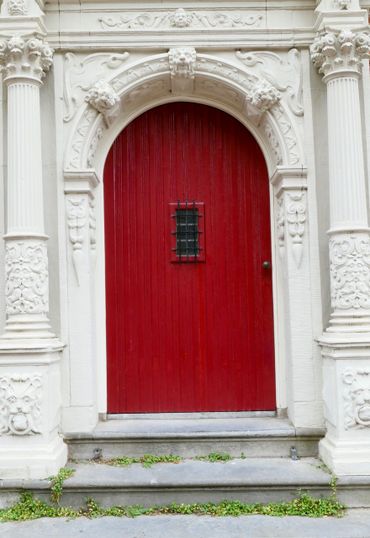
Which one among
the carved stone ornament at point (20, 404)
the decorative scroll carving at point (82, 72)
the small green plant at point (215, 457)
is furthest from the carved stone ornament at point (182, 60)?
the small green plant at point (215, 457)

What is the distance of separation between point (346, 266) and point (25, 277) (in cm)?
288

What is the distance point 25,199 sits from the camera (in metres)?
5.00

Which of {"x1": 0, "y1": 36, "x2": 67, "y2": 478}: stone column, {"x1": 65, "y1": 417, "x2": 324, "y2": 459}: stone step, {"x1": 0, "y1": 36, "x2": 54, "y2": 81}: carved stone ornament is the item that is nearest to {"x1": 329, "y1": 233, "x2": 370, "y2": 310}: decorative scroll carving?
{"x1": 65, "y1": 417, "x2": 324, "y2": 459}: stone step

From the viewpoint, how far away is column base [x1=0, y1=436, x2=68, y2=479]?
463 cm

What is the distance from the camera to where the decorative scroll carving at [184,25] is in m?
5.49

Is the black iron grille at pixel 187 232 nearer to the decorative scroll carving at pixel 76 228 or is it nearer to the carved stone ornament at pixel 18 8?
the decorative scroll carving at pixel 76 228

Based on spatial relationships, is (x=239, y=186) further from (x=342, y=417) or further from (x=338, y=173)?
(x=342, y=417)

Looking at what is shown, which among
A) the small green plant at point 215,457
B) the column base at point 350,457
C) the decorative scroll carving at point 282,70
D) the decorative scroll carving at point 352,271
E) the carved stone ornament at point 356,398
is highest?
the decorative scroll carving at point 282,70

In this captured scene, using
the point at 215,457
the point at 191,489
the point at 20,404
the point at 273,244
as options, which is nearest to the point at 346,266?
the point at 273,244

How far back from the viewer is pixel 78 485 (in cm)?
450

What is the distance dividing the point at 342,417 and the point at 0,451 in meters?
2.94

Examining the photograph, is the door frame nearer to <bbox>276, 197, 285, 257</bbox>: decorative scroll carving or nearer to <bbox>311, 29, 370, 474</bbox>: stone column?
<bbox>276, 197, 285, 257</bbox>: decorative scroll carving

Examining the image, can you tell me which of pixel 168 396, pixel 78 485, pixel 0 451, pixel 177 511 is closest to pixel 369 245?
pixel 168 396

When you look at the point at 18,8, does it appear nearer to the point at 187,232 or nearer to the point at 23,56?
the point at 23,56
